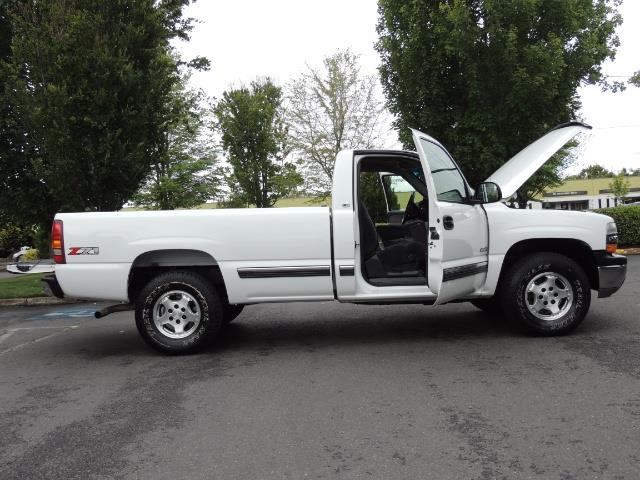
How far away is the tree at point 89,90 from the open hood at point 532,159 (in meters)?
6.97

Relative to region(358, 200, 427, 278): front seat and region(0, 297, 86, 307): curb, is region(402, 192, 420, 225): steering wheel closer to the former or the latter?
region(358, 200, 427, 278): front seat

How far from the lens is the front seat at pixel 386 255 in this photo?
5.91 m

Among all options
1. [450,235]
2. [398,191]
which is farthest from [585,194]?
[450,235]

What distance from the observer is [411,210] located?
22.6ft

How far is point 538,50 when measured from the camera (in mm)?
10492

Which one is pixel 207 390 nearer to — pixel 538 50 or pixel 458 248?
pixel 458 248

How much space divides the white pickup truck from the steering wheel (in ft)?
3.15

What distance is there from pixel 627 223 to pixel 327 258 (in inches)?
496

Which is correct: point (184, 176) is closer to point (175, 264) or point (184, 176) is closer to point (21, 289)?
point (21, 289)

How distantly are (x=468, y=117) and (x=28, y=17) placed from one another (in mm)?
8995

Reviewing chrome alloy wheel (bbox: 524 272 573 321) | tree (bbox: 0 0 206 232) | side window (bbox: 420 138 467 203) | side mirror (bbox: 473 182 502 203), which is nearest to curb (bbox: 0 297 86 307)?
tree (bbox: 0 0 206 232)

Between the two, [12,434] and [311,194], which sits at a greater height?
[311,194]

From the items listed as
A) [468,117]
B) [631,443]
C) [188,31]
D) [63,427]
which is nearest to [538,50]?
[468,117]

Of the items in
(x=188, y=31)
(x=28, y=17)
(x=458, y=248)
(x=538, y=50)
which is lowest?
(x=458, y=248)
